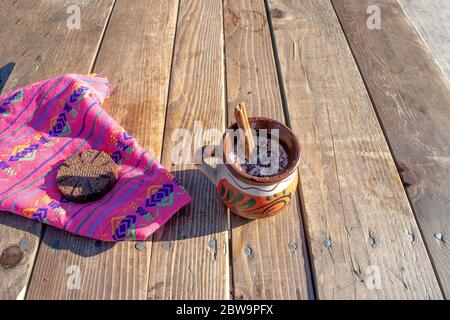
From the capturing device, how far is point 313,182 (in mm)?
907

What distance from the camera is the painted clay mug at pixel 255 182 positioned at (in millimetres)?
741

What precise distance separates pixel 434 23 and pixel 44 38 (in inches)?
62.4

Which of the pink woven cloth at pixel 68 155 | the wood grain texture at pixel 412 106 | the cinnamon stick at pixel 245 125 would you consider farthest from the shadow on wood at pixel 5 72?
the wood grain texture at pixel 412 106

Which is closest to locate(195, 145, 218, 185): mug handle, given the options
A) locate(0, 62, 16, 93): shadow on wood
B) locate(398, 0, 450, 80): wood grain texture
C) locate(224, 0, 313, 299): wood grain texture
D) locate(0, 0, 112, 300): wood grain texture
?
locate(224, 0, 313, 299): wood grain texture

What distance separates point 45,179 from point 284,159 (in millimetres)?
553

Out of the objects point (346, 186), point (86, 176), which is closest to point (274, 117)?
point (346, 186)

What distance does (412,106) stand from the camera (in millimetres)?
1066

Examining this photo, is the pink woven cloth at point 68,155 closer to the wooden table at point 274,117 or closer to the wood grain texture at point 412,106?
the wooden table at point 274,117

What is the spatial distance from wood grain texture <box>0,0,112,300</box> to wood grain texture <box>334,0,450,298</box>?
0.85 meters

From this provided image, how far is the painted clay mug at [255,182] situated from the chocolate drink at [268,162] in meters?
0.01

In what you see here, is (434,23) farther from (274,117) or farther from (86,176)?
(86,176)

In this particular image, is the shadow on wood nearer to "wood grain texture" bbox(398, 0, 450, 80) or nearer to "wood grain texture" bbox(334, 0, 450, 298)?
"wood grain texture" bbox(334, 0, 450, 298)

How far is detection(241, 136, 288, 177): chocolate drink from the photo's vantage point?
77 cm
